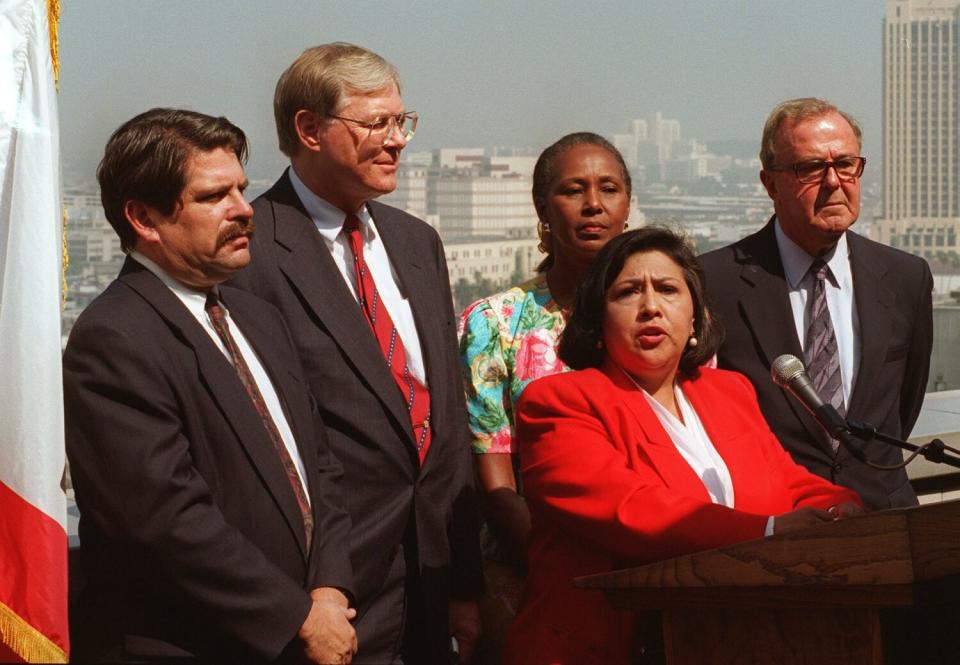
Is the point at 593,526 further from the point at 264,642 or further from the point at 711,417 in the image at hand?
the point at 264,642

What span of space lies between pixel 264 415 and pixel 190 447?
0.54 feet

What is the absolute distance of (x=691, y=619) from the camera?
2340mm

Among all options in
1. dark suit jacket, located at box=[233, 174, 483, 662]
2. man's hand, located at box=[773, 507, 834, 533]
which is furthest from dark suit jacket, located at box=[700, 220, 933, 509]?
man's hand, located at box=[773, 507, 834, 533]

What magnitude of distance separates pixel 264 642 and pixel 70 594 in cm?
42

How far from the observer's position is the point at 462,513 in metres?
3.24

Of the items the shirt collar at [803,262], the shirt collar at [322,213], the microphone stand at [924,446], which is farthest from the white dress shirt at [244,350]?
the shirt collar at [803,262]

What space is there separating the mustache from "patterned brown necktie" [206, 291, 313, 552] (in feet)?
0.45

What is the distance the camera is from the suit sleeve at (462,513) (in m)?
3.22

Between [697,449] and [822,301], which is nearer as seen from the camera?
[697,449]

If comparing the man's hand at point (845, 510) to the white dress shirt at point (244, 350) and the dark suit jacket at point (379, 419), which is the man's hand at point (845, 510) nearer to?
the dark suit jacket at point (379, 419)

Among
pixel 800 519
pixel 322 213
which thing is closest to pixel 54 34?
pixel 322 213

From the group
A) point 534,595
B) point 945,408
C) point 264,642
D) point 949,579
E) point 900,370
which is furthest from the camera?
point 945,408

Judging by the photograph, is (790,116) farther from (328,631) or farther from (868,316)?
(328,631)

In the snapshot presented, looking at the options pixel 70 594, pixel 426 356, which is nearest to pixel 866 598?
pixel 426 356
